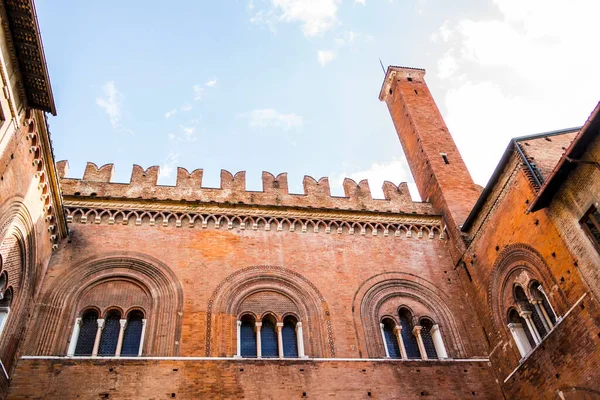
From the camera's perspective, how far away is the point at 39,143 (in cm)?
857

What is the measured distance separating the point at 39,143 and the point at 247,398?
5322 millimetres

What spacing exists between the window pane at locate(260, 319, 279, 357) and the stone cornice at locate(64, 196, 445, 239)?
230cm

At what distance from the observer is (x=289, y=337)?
10.1 meters

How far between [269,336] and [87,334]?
3.24 metres

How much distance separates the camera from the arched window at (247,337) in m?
9.62

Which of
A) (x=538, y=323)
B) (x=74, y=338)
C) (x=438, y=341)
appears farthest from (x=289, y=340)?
(x=538, y=323)

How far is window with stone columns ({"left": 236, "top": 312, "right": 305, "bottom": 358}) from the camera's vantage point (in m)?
9.66

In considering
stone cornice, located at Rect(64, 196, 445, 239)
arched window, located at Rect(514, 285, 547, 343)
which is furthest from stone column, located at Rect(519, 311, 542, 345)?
stone cornice, located at Rect(64, 196, 445, 239)

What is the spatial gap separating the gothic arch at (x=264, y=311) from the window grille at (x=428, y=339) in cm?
197

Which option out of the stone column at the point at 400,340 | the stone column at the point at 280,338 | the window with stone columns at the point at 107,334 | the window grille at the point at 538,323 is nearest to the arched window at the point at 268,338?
the stone column at the point at 280,338

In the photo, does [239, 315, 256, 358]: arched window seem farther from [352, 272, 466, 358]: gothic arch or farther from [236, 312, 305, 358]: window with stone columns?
[352, 272, 466, 358]: gothic arch

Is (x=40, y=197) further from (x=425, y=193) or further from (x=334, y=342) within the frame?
(x=425, y=193)

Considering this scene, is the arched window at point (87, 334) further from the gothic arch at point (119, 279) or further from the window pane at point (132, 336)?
the window pane at point (132, 336)

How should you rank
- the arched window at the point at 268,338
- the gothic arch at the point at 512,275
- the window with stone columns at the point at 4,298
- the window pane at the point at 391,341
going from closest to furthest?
the window with stone columns at the point at 4,298 < the gothic arch at the point at 512,275 < the arched window at the point at 268,338 < the window pane at the point at 391,341
